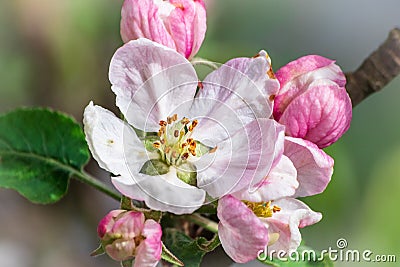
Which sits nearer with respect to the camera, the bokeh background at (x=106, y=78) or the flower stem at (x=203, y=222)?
the flower stem at (x=203, y=222)

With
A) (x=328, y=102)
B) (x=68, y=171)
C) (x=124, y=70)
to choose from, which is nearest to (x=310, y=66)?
(x=328, y=102)

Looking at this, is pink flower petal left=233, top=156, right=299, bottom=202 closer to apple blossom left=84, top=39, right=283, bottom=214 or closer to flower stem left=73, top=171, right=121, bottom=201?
apple blossom left=84, top=39, right=283, bottom=214


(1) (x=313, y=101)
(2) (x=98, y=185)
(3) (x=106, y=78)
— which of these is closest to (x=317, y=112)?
(1) (x=313, y=101)

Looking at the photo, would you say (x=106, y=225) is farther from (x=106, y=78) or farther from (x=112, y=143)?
(x=106, y=78)

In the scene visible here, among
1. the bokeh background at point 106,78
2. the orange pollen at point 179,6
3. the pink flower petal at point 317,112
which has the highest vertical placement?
the orange pollen at point 179,6

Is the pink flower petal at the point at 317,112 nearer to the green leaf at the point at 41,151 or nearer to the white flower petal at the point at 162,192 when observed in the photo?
the white flower petal at the point at 162,192

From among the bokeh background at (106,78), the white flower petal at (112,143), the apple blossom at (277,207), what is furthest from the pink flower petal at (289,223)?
the bokeh background at (106,78)

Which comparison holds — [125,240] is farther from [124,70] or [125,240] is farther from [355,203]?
[355,203]
